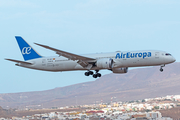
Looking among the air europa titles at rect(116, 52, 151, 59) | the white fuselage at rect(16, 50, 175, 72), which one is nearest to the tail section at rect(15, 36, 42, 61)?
the white fuselage at rect(16, 50, 175, 72)

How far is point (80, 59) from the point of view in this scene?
2325 inches

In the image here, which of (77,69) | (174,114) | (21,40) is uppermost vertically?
(21,40)

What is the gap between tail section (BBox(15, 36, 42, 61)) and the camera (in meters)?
67.7

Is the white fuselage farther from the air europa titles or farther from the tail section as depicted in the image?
the tail section

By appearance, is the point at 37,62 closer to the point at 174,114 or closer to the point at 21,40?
the point at 21,40

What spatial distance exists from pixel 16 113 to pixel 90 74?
227 ft

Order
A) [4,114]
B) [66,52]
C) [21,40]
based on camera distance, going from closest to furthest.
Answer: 1. [66,52]
2. [21,40]
3. [4,114]

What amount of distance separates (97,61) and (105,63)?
6.37 ft

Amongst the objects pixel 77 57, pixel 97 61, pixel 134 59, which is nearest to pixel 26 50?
pixel 77 57

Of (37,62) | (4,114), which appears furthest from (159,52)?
(4,114)

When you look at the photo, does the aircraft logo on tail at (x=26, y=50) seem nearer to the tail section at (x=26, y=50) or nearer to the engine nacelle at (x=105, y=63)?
the tail section at (x=26, y=50)

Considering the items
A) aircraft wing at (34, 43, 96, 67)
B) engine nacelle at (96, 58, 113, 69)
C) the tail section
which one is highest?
the tail section

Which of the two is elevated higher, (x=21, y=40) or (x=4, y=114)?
(x=21, y=40)

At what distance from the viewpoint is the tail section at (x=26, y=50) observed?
67688 mm
